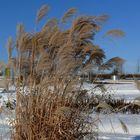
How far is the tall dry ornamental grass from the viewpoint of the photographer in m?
6.17

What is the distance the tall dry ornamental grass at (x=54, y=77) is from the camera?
20.2 feet

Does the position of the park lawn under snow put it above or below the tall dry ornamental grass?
below

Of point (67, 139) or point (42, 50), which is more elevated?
point (42, 50)

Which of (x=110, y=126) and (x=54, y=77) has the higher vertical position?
(x=54, y=77)

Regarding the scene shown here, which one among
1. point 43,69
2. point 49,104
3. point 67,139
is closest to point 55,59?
point 43,69

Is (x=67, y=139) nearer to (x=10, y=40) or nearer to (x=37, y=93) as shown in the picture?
(x=37, y=93)

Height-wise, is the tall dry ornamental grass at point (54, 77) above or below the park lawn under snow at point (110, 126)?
above

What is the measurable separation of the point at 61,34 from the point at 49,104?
0.95 meters

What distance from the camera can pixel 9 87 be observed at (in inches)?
270

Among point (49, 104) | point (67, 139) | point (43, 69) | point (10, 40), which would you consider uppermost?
point (10, 40)

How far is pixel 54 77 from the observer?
6316 mm

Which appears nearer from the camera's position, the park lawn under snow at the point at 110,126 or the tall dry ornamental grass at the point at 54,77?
the tall dry ornamental grass at the point at 54,77

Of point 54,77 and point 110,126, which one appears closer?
point 54,77

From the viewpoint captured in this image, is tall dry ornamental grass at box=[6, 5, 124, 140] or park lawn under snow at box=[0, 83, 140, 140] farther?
park lawn under snow at box=[0, 83, 140, 140]
